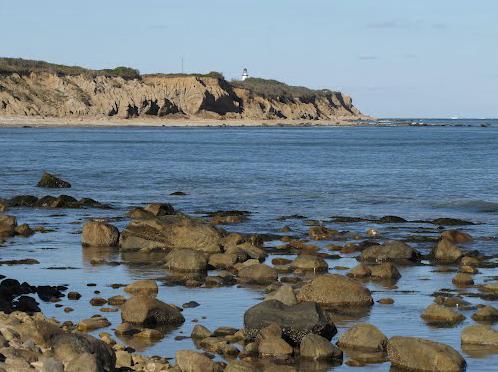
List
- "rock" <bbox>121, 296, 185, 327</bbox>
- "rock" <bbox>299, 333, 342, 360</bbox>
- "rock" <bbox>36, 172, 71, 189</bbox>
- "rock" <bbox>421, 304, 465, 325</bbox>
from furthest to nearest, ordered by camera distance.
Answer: "rock" <bbox>36, 172, 71, 189</bbox> → "rock" <bbox>421, 304, 465, 325</bbox> → "rock" <bbox>121, 296, 185, 327</bbox> → "rock" <bbox>299, 333, 342, 360</bbox>

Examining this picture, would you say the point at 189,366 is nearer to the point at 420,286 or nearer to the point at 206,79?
the point at 420,286

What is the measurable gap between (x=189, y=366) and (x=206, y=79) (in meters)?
168

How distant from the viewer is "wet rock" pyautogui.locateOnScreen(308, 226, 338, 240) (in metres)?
28.9

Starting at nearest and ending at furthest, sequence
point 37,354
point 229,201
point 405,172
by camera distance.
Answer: point 37,354, point 229,201, point 405,172

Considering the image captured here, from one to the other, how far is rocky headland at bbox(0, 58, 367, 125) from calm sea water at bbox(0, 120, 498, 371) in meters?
52.3

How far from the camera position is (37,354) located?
516 inches

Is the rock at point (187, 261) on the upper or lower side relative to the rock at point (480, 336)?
lower

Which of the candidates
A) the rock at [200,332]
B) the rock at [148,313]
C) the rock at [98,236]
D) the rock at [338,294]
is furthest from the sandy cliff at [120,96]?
the rock at [200,332]

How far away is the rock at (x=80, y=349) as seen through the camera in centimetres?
1303

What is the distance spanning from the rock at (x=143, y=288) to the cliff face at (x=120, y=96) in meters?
130

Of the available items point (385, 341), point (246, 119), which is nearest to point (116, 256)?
point (385, 341)

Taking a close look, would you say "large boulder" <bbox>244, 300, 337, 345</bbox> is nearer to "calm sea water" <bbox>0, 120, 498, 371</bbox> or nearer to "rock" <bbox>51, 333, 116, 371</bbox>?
"calm sea water" <bbox>0, 120, 498, 371</bbox>

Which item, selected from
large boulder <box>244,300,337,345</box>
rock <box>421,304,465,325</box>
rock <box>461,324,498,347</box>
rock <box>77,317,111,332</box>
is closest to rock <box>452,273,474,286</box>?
rock <box>421,304,465,325</box>

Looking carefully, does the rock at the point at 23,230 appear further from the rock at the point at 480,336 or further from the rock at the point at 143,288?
the rock at the point at 480,336
